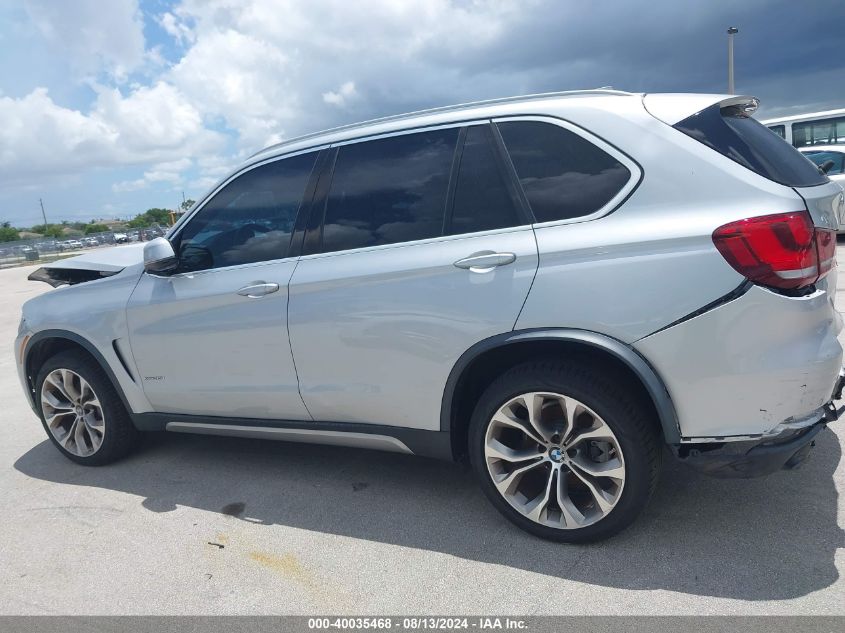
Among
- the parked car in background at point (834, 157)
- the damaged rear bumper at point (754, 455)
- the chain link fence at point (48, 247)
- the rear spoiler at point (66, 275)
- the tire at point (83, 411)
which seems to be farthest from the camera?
the chain link fence at point (48, 247)

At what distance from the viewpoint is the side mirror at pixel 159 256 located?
3.49m

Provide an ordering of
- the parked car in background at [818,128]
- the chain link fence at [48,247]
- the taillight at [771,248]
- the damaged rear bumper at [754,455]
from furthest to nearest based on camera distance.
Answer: the chain link fence at [48,247], the parked car in background at [818,128], the damaged rear bumper at [754,455], the taillight at [771,248]

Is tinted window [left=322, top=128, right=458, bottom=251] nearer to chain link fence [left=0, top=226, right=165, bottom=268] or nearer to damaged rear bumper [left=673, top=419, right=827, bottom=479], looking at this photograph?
damaged rear bumper [left=673, top=419, right=827, bottom=479]

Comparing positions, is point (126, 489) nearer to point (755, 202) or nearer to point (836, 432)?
point (755, 202)

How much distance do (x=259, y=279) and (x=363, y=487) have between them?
128 centimetres

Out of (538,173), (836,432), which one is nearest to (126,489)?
(538,173)

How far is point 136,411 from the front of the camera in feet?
13.0

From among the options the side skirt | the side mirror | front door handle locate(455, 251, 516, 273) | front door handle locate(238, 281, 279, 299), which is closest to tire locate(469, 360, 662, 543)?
the side skirt

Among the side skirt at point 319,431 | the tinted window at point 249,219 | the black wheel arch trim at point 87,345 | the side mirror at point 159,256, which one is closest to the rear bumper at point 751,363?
the side skirt at point 319,431

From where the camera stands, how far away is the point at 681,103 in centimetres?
269

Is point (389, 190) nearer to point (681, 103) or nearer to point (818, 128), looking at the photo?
point (681, 103)

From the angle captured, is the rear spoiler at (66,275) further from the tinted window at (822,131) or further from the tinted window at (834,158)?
the tinted window at (822,131)

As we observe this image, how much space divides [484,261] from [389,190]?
699 millimetres

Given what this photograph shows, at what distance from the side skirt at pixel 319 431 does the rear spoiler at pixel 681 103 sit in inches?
65.4
